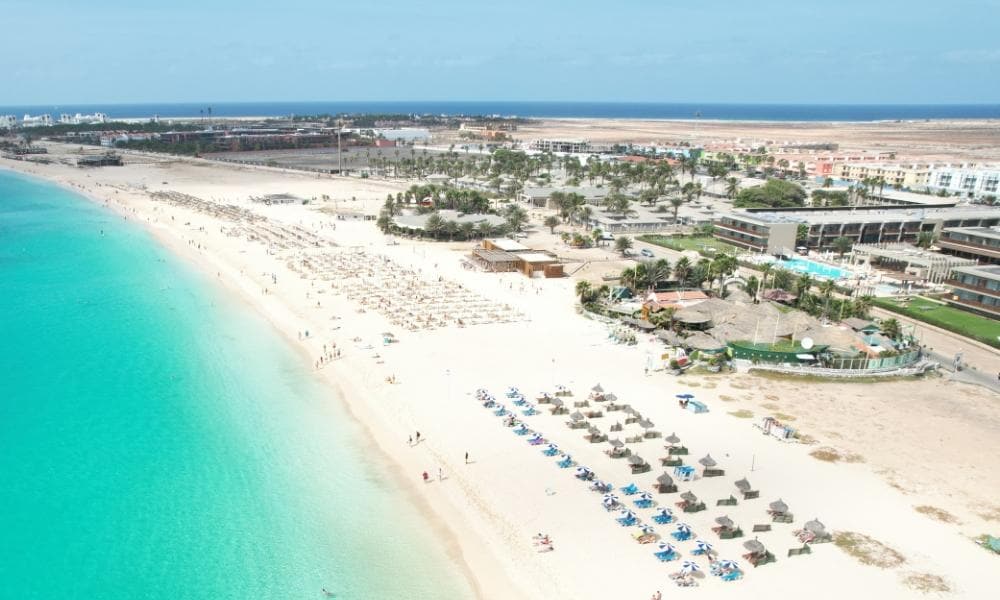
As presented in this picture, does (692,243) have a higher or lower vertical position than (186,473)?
higher

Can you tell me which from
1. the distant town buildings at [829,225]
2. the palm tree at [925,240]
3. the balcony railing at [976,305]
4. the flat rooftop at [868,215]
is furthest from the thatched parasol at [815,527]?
the palm tree at [925,240]

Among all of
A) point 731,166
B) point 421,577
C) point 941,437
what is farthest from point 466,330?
point 731,166

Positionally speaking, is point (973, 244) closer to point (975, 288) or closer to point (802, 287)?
point (975, 288)

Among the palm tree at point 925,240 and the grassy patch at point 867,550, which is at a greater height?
the palm tree at point 925,240

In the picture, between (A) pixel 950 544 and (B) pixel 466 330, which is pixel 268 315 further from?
(A) pixel 950 544

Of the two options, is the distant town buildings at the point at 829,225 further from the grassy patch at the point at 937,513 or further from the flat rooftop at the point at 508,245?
the grassy patch at the point at 937,513

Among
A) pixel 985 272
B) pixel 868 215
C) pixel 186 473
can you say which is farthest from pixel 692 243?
pixel 186 473
